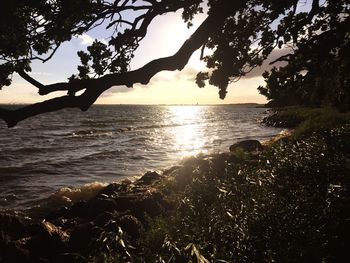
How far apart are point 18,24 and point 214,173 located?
8.27 metres

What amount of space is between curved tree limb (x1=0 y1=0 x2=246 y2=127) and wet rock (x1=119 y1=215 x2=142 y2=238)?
14.2ft

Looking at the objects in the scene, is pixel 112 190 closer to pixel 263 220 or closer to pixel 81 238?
pixel 81 238

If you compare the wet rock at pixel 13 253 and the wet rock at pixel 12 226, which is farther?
the wet rock at pixel 12 226

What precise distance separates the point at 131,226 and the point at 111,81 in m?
4.59

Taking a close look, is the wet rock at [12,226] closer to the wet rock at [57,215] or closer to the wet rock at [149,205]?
the wet rock at [57,215]

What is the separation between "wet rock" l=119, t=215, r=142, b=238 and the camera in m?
8.64

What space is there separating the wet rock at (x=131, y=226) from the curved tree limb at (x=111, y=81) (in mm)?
4334

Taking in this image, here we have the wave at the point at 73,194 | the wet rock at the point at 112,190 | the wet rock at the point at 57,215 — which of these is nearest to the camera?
the wet rock at the point at 57,215

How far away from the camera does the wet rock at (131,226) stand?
8.64 m

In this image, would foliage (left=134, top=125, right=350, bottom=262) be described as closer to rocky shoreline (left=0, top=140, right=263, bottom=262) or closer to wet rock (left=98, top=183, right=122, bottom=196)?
rocky shoreline (left=0, top=140, right=263, bottom=262)

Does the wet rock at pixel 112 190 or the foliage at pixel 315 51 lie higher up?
the foliage at pixel 315 51


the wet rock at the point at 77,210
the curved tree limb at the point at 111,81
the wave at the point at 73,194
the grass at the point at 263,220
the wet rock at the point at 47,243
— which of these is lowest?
the wave at the point at 73,194

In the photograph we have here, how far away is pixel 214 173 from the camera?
12.8 metres

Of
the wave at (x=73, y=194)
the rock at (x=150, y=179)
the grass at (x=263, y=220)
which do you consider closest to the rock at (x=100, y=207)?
the grass at (x=263, y=220)
